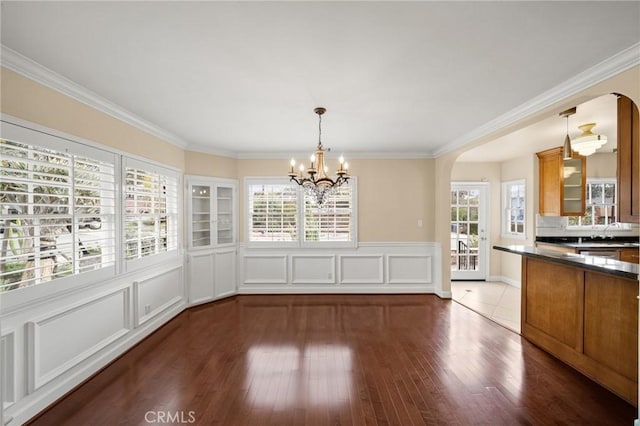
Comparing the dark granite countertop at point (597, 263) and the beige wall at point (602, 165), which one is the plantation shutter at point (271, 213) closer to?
the dark granite countertop at point (597, 263)

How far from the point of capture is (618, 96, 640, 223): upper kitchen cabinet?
2.24 meters

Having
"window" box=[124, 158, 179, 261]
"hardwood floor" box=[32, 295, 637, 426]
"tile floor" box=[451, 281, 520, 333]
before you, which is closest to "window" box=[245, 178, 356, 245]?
"window" box=[124, 158, 179, 261]

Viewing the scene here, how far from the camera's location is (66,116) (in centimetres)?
249

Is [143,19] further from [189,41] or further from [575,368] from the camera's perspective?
[575,368]

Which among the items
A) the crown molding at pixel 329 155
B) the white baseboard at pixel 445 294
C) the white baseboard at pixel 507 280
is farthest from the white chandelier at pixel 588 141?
the white baseboard at pixel 507 280

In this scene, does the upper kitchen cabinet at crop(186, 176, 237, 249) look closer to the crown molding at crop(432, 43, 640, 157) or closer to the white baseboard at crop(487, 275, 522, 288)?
the crown molding at crop(432, 43, 640, 157)

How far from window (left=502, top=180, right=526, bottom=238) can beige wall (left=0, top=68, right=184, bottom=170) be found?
647 centimetres

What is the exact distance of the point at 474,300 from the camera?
16.0 ft

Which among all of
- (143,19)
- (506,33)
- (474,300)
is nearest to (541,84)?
(506,33)

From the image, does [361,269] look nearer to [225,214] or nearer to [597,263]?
[225,214]

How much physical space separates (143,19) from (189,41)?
0.27 m

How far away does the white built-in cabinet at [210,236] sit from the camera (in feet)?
14.9

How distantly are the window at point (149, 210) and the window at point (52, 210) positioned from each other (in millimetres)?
273

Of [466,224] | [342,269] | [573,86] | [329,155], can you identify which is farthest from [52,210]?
[466,224]
